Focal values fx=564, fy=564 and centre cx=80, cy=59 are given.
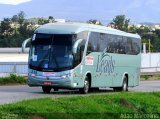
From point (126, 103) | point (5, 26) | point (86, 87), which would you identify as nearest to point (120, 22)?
point (5, 26)

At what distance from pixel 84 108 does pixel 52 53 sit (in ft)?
33.7

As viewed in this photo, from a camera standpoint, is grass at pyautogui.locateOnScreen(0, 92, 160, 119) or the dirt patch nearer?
grass at pyautogui.locateOnScreen(0, 92, 160, 119)

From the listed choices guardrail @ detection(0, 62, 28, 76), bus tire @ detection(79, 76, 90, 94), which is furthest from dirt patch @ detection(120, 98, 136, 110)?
guardrail @ detection(0, 62, 28, 76)

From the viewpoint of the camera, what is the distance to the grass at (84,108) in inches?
502

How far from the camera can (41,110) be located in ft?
42.9

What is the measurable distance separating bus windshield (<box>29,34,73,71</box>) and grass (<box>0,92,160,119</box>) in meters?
6.69

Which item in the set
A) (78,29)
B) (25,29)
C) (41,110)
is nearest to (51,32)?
(78,29)

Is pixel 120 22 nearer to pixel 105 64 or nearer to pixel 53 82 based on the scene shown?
pixel 105 64

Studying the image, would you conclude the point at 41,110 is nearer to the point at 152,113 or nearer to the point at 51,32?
the point at 152,113

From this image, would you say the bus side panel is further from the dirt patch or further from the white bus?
the dirt patch

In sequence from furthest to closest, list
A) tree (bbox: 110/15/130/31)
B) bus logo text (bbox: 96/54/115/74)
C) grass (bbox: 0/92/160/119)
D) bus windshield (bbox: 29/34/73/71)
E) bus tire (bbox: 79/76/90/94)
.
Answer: tree (bbox: 110/15/130/31) → bus logo text (bbox: 96/54/115/74) → bus tire (bbox: 79/76/90/94) → bus windshield (bbox: 29/34/73/71) → grass (bbox: 0/92/160/119)

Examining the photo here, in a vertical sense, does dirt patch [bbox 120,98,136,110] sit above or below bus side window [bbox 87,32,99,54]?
below

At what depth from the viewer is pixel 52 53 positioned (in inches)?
955

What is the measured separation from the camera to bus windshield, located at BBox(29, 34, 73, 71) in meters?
24.2
